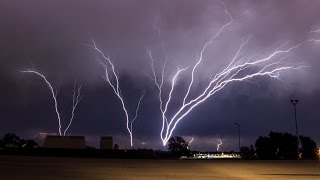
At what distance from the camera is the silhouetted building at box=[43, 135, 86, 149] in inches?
1711

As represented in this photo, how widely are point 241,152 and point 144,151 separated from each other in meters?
25.6

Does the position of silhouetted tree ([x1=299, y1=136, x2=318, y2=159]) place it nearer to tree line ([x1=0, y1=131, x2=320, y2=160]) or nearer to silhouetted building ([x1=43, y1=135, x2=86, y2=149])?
tree line ([x1=0, y1=131, x2=320, y2=160])

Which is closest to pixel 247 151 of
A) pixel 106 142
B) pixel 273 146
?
pixel 273 146

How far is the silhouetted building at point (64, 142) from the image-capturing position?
A: 4347 cm

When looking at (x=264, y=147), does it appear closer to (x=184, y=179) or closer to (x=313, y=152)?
(x=313, y=152)

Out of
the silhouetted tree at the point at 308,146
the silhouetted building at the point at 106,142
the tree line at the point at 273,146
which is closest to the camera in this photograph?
the silhouetted building at the point at 106,142

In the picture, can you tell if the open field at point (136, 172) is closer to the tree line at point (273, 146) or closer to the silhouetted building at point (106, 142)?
the silhouetted building at point (106, 142)

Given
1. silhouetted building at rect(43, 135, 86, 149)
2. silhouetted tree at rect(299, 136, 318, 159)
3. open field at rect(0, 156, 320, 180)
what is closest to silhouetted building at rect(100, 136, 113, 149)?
silhouetted building at rect(43, 135, 86, 149)

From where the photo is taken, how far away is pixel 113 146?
145 ft

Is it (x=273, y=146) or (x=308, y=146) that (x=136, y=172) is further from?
(x=308, y=146)

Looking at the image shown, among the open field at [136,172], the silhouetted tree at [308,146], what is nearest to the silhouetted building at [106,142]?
the open field at [136,172]

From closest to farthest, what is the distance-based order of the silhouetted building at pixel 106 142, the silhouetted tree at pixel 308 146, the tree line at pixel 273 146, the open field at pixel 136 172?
the open field at pixel 136 172, the silhouetted building at pixel 106 142, the tree line at pixel 273 146, the silhouetted tree at pixel 308 146

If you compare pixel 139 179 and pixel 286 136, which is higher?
pixel 286 136

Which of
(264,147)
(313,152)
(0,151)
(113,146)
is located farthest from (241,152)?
(0,151)
